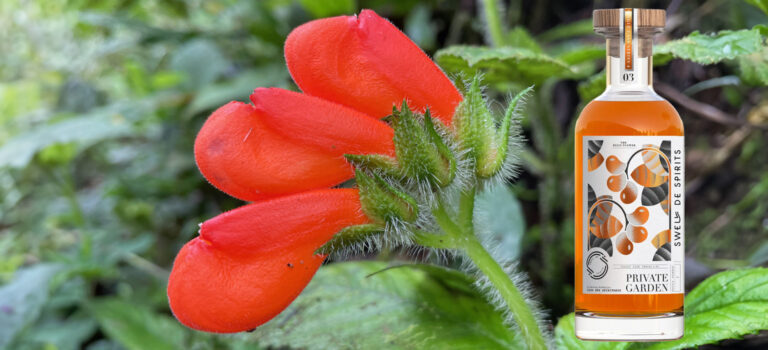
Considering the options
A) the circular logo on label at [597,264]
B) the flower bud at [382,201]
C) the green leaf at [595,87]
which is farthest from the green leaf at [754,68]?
the flower bud at [382,201]

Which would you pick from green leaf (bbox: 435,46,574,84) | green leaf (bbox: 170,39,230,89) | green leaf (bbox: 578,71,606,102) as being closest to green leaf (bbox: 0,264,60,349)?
green leaf (bbox: 170,39,230,89)

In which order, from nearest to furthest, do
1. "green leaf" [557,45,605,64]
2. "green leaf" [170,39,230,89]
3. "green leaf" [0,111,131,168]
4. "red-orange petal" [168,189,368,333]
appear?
"red-orange petal" [168,189,368,333], "green leaf" [557,45,605,64], "green leaf" [0,111,131,168], "green leaf" [170,39,230,89]

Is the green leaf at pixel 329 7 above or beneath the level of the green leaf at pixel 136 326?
above

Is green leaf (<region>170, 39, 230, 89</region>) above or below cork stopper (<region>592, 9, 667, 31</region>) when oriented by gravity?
below

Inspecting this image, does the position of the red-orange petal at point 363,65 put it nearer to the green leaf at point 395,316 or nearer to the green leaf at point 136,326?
the green leaf at point 395,316

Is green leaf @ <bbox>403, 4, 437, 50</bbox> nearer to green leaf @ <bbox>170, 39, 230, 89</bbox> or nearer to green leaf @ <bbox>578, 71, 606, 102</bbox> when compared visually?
green leaf @ <bbox>170, 39, 230, 89</bbox>

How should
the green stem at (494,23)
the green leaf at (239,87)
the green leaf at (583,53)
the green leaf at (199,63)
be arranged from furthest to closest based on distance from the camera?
the green leaf at (199,63), the green leaf at (239,87), the green stem at (494,23), the green leaf at (583,53)

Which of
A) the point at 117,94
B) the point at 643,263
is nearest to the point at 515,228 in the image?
the point at 643,263
